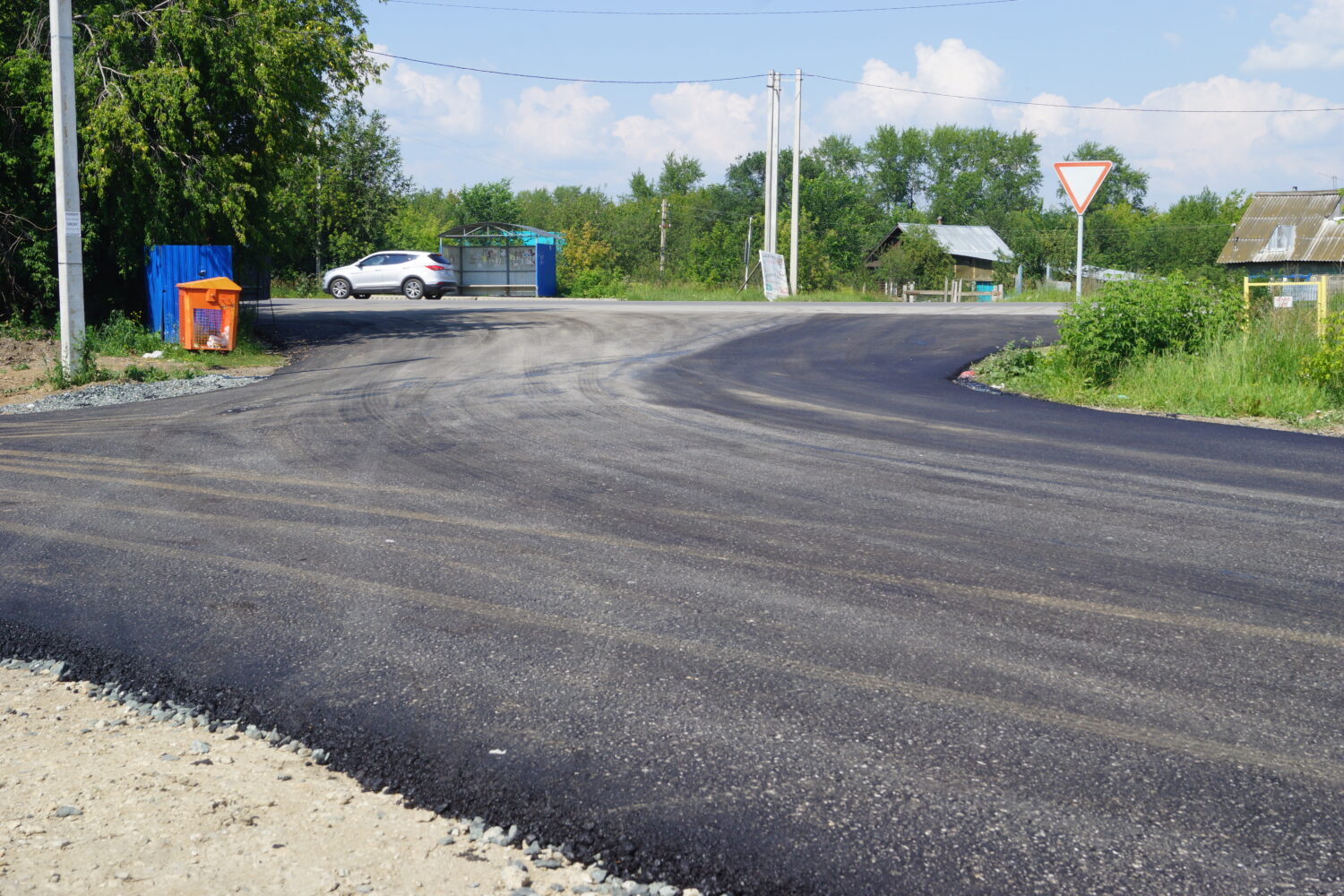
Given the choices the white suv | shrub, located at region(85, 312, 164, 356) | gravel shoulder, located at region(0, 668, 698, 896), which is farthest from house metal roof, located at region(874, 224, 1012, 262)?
gravel shoulder, located at region(0, 668, 698, 896)

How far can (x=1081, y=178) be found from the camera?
15.2 m

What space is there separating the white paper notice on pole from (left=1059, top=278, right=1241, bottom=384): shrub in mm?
26129

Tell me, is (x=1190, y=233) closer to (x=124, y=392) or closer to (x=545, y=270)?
(x=545, y=270)

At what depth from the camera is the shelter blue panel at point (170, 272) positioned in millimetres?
19328

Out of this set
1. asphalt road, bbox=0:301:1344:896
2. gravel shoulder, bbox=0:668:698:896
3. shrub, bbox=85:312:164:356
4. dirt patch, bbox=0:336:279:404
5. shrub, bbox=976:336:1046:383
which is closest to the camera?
gravel shoulder, bbox=0:668:698:896

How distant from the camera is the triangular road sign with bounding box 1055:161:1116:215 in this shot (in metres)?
15.0

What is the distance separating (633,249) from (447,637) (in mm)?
73994

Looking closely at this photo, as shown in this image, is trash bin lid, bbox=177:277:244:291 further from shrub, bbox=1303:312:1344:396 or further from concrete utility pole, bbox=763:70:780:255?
concrete utility pole, bbox=763:70:780:255

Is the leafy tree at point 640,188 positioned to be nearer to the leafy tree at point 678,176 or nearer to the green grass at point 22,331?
the leafy tree at point 678,176

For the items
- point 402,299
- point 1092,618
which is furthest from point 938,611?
point 402,299

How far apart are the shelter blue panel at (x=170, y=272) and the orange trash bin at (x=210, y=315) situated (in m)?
0.66

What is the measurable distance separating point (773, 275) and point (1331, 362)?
2958 cm

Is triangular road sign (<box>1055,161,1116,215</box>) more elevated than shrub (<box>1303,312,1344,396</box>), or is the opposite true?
triangular road sign (<box>1055,161,1116,215</box>)

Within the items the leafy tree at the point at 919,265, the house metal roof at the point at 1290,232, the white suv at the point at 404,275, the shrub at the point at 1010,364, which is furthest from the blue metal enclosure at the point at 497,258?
the house metal roof at the point at 1290,232
